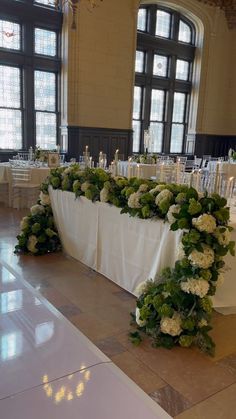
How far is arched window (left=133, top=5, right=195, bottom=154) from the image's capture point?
11.0m

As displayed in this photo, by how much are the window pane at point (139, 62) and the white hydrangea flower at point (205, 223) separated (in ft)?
31.6

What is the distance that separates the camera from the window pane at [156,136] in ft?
38.6

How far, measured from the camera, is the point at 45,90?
30.7 feet

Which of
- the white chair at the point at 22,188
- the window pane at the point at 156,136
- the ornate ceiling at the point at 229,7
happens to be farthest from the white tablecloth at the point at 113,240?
the ornate ceiling at the point at 229,7

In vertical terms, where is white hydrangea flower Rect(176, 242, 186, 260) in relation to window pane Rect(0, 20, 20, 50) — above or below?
below

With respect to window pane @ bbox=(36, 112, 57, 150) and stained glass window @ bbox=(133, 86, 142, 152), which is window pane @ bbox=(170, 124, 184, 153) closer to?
stained glass window @ bbox=(133, 86, 142, 152)

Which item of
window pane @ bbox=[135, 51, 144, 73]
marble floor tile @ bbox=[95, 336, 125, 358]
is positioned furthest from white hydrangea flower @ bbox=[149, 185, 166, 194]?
window pane @ bbox=[135, 51, 144, 73]

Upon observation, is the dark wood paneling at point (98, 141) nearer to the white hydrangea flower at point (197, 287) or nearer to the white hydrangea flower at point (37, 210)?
the white hydrangea flower at point (37, 210)

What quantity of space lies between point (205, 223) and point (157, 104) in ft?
33.0

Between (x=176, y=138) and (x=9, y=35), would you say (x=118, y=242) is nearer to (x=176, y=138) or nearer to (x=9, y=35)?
(x=9, y=35)

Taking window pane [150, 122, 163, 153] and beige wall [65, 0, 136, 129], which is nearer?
beige wall [65, 0, 136, 129]

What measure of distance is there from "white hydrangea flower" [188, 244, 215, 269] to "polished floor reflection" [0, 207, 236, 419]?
0.62 m

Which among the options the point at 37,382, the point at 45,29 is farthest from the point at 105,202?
the point at 45,29

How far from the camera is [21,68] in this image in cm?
888
